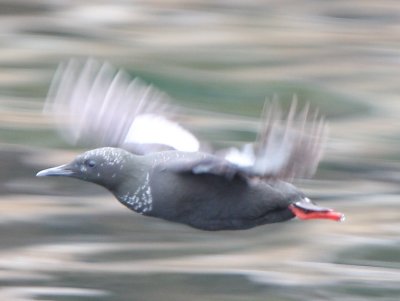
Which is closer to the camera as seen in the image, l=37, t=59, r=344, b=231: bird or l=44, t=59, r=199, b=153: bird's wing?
l=37, t=59, r=344, b=231: bird

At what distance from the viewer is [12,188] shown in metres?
12.0

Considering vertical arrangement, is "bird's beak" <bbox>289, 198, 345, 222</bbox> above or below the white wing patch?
below

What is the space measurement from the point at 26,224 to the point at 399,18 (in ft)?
25.3

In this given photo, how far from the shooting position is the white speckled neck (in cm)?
777

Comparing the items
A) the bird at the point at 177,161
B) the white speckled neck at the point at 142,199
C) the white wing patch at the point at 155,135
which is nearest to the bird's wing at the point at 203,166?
the bird at the point at 177,161

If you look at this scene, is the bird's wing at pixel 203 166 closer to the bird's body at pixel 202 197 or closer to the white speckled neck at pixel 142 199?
the bird's body at pixel 202 197

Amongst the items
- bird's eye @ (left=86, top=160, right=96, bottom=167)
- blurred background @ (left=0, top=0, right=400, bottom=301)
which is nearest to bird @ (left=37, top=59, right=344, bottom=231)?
bird's eye @ (left=86, top=160, right=96, bottom=167)

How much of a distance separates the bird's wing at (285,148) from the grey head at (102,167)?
93 cm

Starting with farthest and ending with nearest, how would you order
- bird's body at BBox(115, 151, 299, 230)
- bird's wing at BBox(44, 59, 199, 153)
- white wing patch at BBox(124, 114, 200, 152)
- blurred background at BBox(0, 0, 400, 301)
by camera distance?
blurred background at BBox(0, 0, 400, 301), white wing patch at BBox(124, 114, 200, 152), bird's wing at BBox(44, 59, 199, 153), bird's body at BBox(115, 151, 299, 230)

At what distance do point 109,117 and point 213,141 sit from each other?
423cm

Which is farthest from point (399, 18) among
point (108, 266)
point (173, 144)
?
point (173, 144)

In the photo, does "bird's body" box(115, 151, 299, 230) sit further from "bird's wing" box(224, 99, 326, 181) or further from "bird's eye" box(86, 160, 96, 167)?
"bird's wing" box(224, 99, 326, 181)

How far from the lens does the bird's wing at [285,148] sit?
7066 millimetres

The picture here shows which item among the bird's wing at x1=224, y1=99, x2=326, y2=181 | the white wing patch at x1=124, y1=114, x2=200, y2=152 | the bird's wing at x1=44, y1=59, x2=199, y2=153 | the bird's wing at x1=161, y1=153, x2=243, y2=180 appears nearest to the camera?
the bird's wing at x1=224, y1=99, x2=326, y2=181
